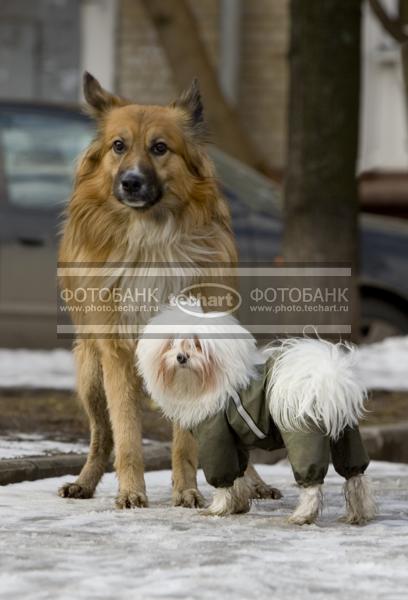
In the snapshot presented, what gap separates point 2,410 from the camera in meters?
9.68

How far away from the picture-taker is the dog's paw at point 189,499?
21.8ft

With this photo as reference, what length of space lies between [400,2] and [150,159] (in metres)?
12.2

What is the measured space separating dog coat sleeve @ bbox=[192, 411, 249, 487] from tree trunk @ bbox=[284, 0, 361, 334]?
201 inches

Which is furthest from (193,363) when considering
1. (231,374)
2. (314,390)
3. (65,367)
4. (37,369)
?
(65,367)

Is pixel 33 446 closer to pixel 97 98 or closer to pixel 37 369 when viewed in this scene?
pixel 97 98

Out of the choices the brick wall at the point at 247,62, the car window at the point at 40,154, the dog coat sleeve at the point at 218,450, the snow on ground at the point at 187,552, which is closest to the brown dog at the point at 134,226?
the snow on ground at the point at 187,552

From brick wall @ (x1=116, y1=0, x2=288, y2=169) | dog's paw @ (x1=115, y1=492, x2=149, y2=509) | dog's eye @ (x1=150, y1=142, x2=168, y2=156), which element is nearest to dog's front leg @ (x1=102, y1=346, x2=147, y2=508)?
dog's paw @ (x1=115, y1=492, x2=149, y2=509)

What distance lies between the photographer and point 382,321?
12.9 m

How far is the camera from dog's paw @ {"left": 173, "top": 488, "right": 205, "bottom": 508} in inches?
261

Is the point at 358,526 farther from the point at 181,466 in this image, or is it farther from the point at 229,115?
the point at 229,115

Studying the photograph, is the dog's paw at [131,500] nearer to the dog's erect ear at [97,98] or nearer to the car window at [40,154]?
the dog's erect ear at [97,98]

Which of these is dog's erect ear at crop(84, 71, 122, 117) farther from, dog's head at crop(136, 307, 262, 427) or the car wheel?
the car wheel

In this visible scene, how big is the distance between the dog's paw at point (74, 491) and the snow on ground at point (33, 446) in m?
0.54

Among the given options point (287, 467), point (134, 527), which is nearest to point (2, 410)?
point (287, 467)
